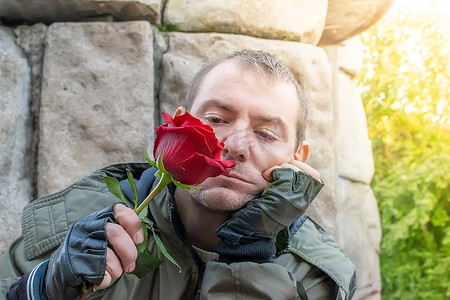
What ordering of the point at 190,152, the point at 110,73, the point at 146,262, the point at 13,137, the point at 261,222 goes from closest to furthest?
the point at 190,152 < the point at 146,262 < the point at 261,222 < the point at 13,137 < the point at 110,73

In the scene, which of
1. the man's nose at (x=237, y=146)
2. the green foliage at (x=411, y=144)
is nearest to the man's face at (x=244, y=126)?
the man's nose at (x=237, y=146)

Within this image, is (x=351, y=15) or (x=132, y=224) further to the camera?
(x=351, y=15)

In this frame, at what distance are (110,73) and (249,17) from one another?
1.96ft

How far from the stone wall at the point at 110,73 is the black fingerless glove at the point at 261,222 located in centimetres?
70

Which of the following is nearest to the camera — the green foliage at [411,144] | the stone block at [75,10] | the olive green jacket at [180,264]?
the olive green jacket at [180,264]

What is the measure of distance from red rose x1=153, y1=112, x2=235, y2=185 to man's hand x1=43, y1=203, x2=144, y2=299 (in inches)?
4.4

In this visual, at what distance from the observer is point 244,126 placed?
114 cm

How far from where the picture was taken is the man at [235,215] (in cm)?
103

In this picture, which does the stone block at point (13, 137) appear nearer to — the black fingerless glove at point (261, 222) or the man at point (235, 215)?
the man at point (235, 215)

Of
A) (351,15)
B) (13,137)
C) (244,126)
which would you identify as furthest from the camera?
(351,15)

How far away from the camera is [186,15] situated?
182cm

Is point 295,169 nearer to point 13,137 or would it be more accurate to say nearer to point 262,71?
point 262,71

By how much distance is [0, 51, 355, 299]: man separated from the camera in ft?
3.38

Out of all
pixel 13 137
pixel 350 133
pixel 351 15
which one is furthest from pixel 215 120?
pixel 350 133
